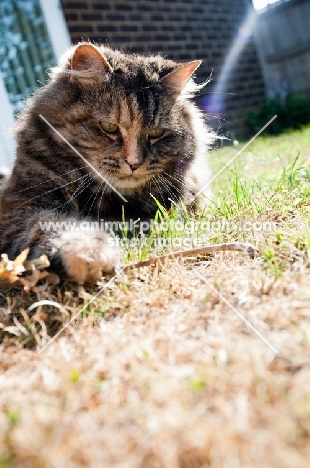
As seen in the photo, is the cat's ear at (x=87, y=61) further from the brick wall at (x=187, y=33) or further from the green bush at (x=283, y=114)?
the green bush at (x=283, y=114)

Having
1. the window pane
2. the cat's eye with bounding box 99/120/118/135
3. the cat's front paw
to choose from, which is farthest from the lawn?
the window pane

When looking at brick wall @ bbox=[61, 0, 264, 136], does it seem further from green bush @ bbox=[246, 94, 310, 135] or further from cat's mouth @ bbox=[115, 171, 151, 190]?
cat's mouth @ bbox=[115, 171, 151, 190]

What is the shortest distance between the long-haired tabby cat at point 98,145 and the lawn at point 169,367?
18.6 inches

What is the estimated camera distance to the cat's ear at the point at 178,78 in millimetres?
2068

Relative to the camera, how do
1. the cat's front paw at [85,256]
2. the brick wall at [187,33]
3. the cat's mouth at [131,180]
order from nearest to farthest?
the cat's front paw at [85,256] → the cat's mouth at [131,180] → the brick wall at [187,33]

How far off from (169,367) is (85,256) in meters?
0.55

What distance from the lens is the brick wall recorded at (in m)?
5.21

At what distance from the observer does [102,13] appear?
525cm

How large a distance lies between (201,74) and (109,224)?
17.6ft

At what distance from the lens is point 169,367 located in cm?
80

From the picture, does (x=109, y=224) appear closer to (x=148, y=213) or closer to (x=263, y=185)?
(x=148, y=213)

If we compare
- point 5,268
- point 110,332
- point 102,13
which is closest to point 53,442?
point 110,332

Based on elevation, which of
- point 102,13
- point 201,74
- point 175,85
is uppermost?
point 102,13

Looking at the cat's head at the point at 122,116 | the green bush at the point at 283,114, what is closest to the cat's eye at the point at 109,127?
the cat's head at the point at 122,116
